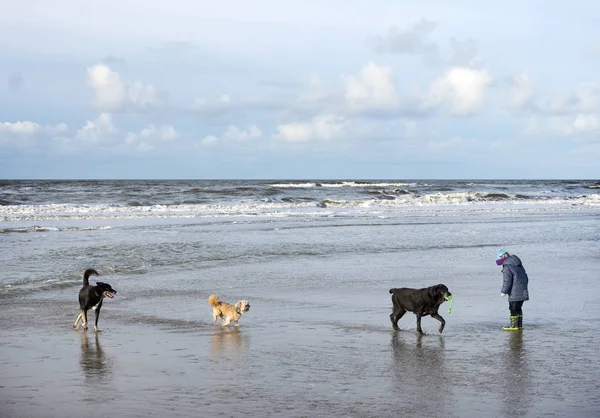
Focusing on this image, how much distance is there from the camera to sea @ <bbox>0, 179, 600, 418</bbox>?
680cm

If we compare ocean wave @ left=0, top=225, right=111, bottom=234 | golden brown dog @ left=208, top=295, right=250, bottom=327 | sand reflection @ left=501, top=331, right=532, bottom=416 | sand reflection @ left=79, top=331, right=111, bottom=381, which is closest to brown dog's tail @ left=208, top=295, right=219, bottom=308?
golden brown dog @ left=208, top=295, right=250, bottom=327

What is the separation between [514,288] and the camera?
10469 millimetres

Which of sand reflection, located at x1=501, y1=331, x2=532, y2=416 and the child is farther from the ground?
the child

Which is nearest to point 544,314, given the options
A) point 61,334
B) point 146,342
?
point 146,342

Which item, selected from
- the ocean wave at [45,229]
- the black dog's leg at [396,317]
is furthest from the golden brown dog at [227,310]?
the ocean wave at [45,229]

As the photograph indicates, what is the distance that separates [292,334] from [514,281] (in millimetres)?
3414

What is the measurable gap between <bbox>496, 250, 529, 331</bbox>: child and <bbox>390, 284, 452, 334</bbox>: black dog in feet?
3.38

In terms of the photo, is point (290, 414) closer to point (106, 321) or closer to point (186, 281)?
point (106, 321)

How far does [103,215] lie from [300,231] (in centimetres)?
1374

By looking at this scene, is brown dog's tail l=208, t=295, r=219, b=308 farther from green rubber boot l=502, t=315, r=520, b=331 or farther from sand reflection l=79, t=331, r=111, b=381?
green rubber boot l=502, t=315, r=520, b=331

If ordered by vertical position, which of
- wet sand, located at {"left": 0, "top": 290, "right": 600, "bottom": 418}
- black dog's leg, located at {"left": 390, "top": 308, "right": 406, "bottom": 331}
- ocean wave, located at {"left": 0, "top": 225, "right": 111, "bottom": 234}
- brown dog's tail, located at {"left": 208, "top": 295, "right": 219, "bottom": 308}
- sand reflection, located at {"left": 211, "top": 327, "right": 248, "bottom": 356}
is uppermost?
ocean wave, located at {"left": 0, "top": 225, "right": 111, "bottom": 234}

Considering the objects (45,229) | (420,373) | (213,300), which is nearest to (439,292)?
(420,373)

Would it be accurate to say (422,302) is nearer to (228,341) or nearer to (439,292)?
(439,292)

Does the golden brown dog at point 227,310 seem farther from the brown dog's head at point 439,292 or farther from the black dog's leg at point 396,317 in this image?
the brown dog's head at point 439,292
